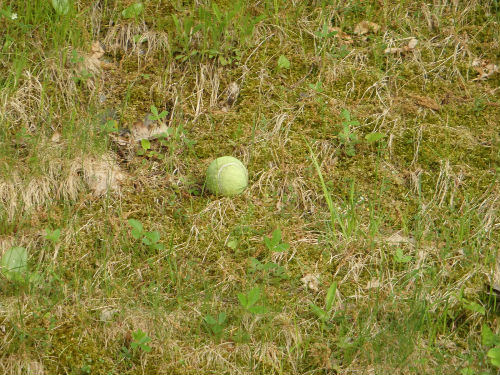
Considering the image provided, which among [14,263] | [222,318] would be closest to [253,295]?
[222,318]

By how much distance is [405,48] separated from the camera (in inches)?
181

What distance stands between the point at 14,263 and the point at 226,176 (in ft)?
4.21

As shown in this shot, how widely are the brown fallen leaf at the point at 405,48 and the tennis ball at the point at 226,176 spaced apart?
1.56 m

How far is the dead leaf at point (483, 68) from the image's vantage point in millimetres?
4531

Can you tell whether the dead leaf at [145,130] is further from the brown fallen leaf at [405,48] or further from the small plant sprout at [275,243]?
the brown fallen leaf at [405,48]

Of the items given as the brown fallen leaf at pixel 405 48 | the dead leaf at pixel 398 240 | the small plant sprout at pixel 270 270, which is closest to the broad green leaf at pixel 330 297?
the small plant sprout at pixel 270 270

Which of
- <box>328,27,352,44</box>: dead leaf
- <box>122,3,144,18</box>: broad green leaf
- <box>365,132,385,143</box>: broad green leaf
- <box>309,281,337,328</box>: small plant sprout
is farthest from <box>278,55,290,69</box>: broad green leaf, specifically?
<box>309,281,337,328</box>: small plant sprout

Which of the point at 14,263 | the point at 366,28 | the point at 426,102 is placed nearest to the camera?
the point at 14,263

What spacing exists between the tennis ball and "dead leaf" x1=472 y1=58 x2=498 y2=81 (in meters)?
1.97

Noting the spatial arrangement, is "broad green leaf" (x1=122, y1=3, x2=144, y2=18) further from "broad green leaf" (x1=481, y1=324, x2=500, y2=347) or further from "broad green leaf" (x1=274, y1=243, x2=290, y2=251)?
"broad green leaf" (x1=481, y1=324, x2=500, y2=347)

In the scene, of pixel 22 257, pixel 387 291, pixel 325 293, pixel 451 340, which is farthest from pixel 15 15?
pixel 451 340

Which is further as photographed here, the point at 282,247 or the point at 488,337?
the point at 282,247

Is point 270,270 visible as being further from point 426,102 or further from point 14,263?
point 426,102

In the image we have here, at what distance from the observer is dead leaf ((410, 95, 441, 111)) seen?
14.2 ft
